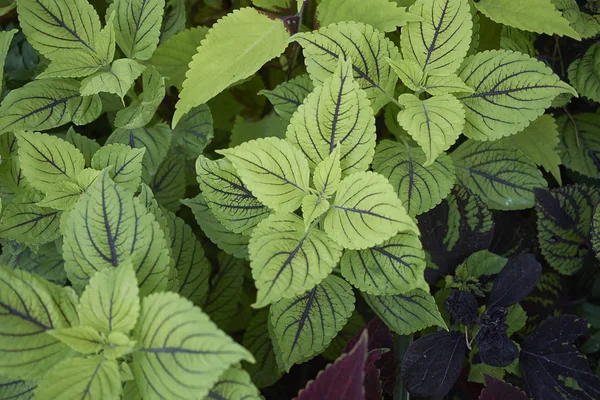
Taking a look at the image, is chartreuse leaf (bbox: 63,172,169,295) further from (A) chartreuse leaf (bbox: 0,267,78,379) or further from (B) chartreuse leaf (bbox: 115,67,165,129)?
(B) chartreuse leaf (bbox: 115,67,165,129)

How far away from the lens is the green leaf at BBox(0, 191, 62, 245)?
2.90ft

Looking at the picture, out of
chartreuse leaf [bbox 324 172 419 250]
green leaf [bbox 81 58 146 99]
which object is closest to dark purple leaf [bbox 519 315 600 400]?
chartreuse leaf [bbox 324 172 419 250]

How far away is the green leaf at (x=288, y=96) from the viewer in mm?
956

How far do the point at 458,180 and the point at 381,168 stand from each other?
0.75 feet

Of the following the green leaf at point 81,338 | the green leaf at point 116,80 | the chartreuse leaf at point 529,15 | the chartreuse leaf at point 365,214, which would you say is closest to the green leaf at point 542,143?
the chartreuse leaf at point 529,15

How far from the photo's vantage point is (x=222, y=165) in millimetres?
800

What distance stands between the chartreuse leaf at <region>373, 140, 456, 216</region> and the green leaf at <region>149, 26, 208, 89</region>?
1.32 ft

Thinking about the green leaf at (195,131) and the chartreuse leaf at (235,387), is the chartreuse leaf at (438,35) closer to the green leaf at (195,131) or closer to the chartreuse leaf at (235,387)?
the green leaf at (195,131)

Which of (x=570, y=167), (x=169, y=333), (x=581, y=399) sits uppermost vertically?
(x=169, y=333)

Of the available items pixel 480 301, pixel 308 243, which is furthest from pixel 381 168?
pixel 480 301

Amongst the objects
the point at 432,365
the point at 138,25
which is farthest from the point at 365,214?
the point at 138,25

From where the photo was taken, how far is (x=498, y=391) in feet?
2.61

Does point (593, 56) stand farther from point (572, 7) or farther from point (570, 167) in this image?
point (570, 167)

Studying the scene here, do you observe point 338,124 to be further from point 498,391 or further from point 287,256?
point 498,391
